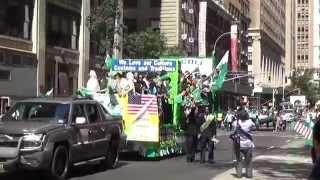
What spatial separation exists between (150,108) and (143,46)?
3185 cm

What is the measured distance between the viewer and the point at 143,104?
21.2 m

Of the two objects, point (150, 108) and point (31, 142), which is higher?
point (150, 108)

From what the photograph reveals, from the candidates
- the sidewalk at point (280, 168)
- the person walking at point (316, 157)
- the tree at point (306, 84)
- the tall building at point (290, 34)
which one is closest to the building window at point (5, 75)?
the sidewalk at point (280, 168)

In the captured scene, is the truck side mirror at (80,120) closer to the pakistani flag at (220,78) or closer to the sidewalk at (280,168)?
the sidewalk at (280,168)

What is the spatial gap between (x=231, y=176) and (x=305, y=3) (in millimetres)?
175173

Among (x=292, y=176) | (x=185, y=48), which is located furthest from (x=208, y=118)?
(x=185, y=48)

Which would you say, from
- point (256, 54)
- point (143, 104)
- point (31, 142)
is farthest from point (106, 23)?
point (256, 54)

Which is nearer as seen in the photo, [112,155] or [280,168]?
[112,155]

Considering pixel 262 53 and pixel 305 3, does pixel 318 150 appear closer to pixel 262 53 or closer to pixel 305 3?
pixel 262 53

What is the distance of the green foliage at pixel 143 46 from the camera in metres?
53.1

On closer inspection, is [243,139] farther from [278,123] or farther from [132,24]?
[132,24]

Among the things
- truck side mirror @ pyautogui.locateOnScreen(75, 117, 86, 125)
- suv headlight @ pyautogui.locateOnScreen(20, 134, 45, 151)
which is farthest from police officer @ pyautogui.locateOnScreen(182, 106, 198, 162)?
suv headlight @ pyautogui.locateOnScreen(20, 134, 45, 151)

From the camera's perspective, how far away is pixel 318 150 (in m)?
9.34

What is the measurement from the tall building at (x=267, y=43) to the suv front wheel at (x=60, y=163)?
104833 millimetres
